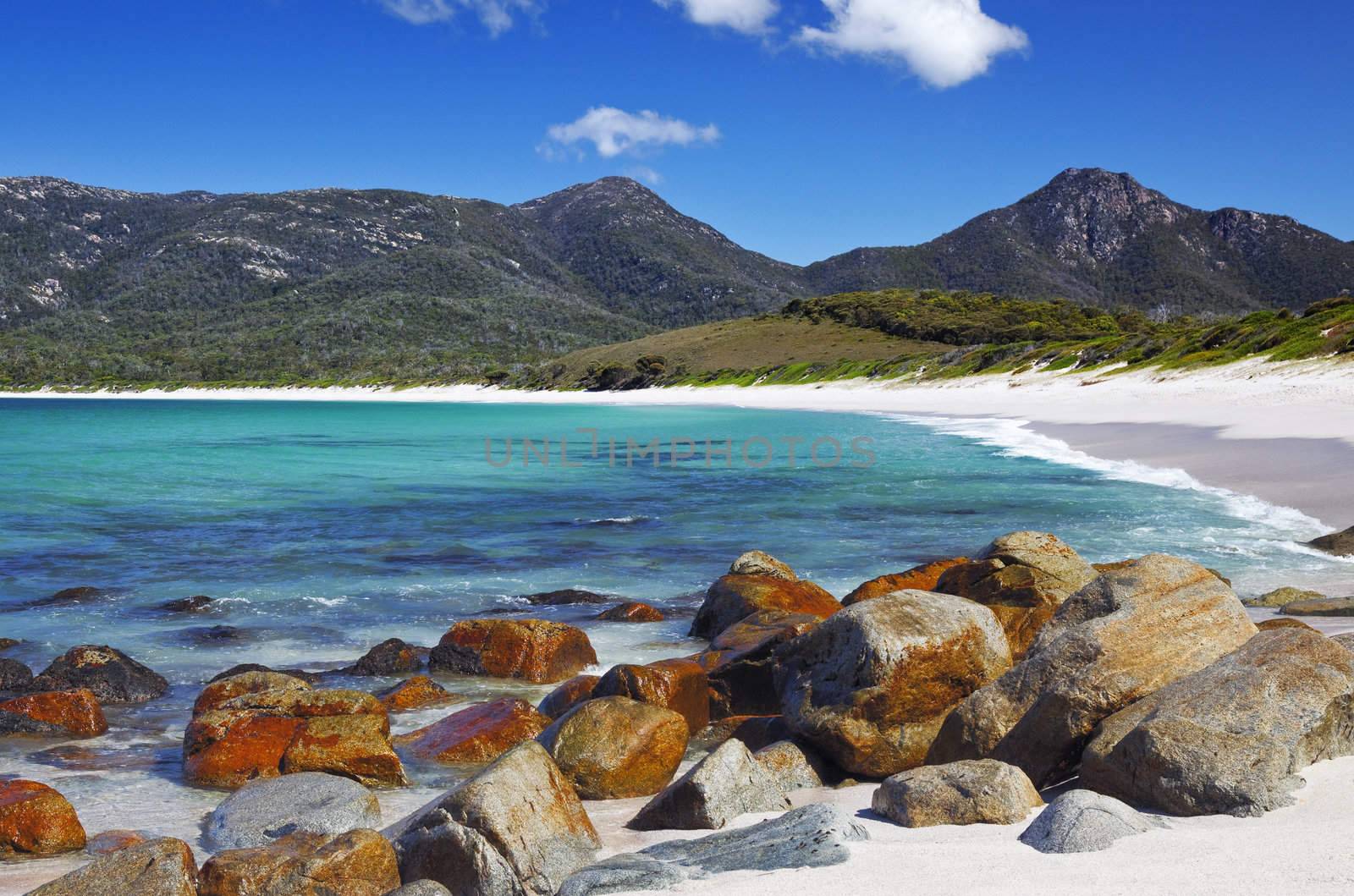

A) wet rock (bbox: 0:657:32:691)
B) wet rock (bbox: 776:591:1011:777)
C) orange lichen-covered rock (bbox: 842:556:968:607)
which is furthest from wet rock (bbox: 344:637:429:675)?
orange lichen-covered rock (bbox: 842:556:968:607)

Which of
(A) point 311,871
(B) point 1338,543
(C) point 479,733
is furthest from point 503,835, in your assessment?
(B) point 1338,543

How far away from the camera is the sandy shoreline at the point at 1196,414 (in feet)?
64.8

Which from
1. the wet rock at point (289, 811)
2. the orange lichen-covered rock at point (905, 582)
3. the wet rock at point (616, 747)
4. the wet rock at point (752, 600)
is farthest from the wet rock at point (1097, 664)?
the wet rock at point (752, 600)

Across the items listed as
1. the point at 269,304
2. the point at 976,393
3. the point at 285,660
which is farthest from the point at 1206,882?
the point at 269,304

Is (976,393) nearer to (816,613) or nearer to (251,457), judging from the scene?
(251,457)

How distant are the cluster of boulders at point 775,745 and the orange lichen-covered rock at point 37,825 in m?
0.01

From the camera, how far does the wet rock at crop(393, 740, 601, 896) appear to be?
4680 mm

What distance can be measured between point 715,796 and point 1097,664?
7.21ft

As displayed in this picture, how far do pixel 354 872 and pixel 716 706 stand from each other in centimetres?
372

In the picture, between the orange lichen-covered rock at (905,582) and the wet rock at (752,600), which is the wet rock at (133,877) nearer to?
the wet rock at (752,600)

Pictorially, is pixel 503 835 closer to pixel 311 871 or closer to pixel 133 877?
pixel 311 871

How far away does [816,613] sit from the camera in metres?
10.2

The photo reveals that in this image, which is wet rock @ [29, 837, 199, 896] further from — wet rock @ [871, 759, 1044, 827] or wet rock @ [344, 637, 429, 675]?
wet rock @ [344, 637, 429, 675]

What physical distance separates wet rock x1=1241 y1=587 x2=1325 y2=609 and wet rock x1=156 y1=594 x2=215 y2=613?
37.7ft
